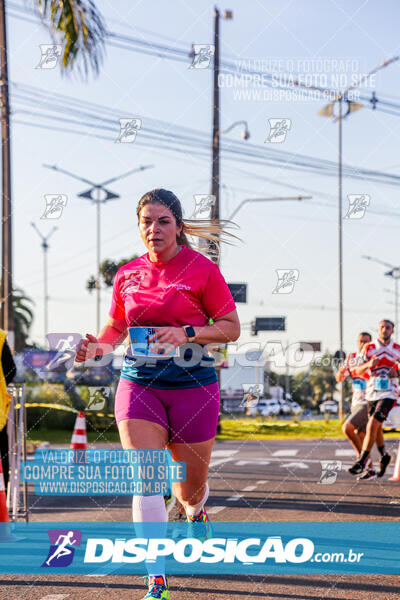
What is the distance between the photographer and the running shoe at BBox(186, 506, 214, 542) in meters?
4.78

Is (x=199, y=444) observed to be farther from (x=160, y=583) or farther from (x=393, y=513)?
(x=393, y=513)

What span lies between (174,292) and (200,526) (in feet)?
4.46

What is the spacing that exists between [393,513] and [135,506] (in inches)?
176

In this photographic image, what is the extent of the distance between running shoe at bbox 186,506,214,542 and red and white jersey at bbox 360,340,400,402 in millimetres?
6370

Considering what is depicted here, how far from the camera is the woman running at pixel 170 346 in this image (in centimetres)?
430

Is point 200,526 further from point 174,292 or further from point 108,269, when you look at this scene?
point 108,269

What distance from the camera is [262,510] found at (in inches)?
328

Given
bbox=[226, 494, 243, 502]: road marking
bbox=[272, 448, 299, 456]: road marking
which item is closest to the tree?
bbox=[272, 448, 299, 456]: road marking

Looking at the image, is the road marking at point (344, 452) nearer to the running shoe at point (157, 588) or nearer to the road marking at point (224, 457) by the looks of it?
the road marking at point (224, 457)

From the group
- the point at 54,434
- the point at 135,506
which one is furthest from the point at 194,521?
the point at 54,434

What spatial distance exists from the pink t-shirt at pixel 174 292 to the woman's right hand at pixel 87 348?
0.23 m

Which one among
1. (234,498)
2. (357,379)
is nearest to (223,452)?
(357,379)

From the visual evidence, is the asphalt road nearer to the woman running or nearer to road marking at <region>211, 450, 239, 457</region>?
road marking at <region>211, 450, 239, 457</region>

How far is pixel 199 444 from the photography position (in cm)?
442
